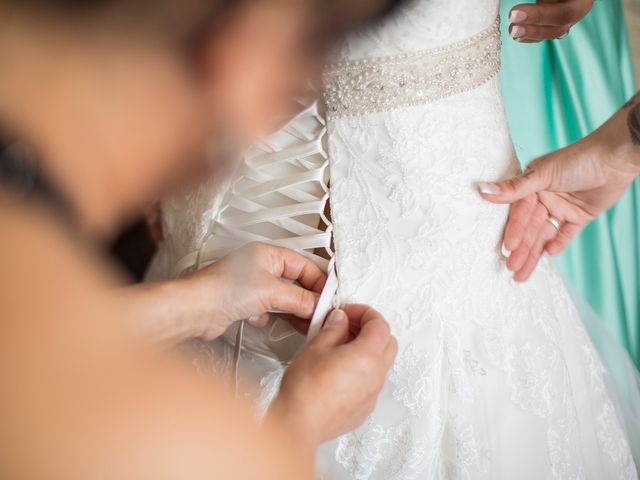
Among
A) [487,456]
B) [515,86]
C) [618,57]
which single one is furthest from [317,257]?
[618,57]

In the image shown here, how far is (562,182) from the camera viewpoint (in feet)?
2.58

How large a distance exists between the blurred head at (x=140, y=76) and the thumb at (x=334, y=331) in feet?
1.21

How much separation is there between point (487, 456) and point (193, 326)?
0.41 meters

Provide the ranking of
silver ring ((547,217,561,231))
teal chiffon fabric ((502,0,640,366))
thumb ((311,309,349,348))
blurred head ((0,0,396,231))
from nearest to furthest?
1. blurred head ((0,0,396,231))
2. thumb ((311,309,349,348))
3. silver ring ((547,217,561,231))
4. teal chiffon fabric ((502,0,640,366))

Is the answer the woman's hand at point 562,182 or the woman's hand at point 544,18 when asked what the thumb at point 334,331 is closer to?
the woman's hand at point 562,182

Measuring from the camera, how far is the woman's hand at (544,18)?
87 cm

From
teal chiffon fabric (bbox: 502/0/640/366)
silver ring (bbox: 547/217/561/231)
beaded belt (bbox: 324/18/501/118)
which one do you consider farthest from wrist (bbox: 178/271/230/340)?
teal chiffon fabric (bbox: 502/0/640/366)

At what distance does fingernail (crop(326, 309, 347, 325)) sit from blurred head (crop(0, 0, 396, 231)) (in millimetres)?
402

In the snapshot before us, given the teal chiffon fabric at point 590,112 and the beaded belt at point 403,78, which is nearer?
the beaded belt at point 403,78

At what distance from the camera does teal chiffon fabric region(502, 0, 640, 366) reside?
108 centimetres

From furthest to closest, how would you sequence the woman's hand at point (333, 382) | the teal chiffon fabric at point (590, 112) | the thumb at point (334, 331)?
the teal chiffon fabric at point (590, 112), the thumb at point (334, 331), the woman's hand at point (333, 382)

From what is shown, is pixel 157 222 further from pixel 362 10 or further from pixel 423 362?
pixel 362 10

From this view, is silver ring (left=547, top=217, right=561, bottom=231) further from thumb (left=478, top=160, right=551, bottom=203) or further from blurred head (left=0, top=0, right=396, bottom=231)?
blurred head (left=0, top=0, right=396, bottom=231)

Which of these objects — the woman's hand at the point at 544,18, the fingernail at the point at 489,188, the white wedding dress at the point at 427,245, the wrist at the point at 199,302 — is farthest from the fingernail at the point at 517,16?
the wrist at the point at 199,302
